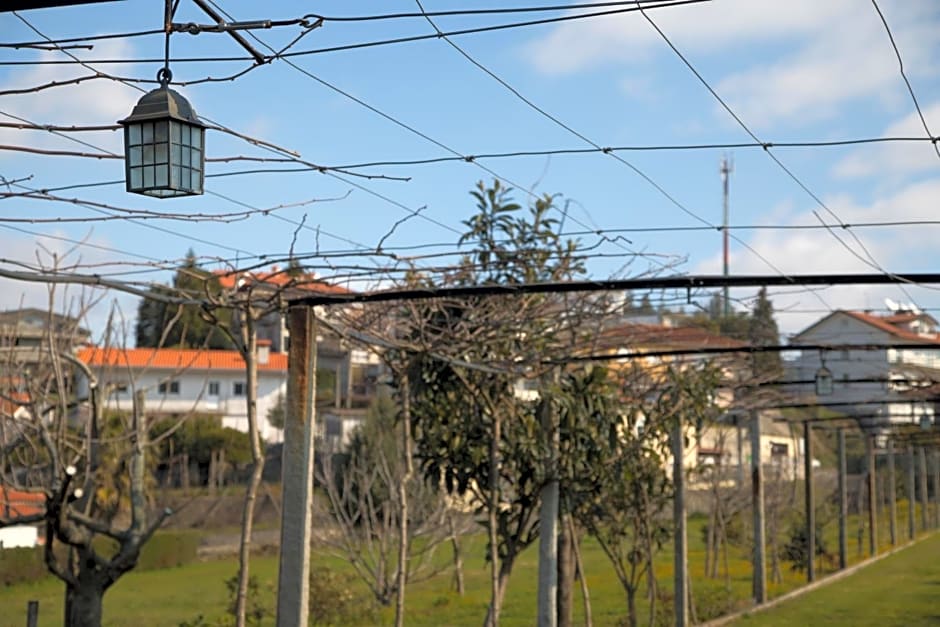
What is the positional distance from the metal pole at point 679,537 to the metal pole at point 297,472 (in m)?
6.83

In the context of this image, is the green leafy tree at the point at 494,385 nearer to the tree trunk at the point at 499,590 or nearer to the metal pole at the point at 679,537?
the tree trunk at the point at 499,590

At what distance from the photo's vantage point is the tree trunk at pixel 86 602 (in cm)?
1127

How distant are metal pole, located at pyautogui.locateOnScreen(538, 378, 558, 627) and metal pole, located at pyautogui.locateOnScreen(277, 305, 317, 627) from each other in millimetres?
3388

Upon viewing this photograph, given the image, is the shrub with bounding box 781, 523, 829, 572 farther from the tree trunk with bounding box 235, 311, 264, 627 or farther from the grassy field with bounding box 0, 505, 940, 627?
the tree trunk with bounding box 235, 311, 264, 627

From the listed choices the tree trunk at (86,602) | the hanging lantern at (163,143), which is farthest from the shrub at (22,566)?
the hanging lantern at (163,143)

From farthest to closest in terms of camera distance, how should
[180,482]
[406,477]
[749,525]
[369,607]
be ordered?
[180,482], [749,525], [369,607], [406,477]

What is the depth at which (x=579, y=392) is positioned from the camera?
40.4ft

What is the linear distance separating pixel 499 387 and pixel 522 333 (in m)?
0.63

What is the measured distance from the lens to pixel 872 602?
19297 mm

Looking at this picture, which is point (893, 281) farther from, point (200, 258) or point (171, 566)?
point (171, 566)

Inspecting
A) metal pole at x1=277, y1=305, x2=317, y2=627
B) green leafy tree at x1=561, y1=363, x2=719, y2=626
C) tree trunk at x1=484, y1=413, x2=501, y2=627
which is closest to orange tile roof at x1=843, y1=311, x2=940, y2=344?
green leafy tree at x1=561, y1=363, x2=719, y2=626

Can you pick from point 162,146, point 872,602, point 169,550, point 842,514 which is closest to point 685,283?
point 162,146

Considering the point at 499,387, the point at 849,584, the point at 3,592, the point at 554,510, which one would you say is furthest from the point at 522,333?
the point at 3,592

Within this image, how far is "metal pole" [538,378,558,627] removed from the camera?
36.3 ft
